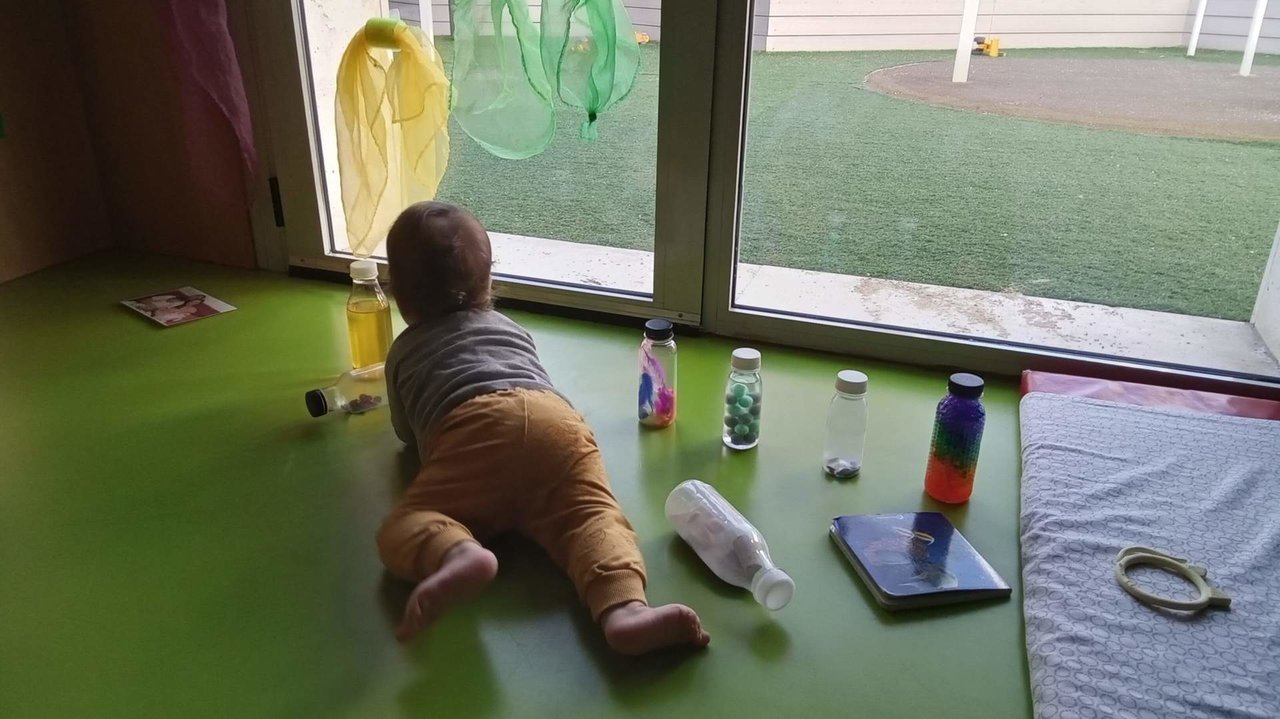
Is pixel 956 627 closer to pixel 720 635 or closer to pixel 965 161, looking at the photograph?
pixel 720 635

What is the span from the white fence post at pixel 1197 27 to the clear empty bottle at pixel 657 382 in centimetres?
116

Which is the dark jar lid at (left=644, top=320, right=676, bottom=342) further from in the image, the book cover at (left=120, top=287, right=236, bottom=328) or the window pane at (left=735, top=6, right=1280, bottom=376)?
the book cover at (left=120, top=287, right=236, bottom=328)

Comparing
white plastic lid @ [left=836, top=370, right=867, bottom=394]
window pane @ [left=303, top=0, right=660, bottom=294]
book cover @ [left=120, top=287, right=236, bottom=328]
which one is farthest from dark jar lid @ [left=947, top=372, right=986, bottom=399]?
book cover @ [left=120, top=287, right=236, bottom=328]

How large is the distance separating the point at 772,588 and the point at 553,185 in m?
1.34

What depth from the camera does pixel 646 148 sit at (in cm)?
195

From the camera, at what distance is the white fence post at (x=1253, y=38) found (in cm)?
162

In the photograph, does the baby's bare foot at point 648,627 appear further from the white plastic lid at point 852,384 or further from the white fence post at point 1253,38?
the white fence post at point 1253,38

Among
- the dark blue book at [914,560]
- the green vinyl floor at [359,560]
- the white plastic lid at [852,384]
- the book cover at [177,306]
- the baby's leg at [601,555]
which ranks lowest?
the green vinyl floor at [359,560]

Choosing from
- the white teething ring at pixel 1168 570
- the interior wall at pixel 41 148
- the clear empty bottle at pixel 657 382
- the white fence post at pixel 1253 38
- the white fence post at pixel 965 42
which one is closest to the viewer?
the white teething ring at pixel 1168 570

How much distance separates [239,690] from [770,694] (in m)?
0.58

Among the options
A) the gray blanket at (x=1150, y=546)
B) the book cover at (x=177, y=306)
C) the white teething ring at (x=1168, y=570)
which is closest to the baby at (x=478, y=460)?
the gray blanket at (x=1150, y=546)

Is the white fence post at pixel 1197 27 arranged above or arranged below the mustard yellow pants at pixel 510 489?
above

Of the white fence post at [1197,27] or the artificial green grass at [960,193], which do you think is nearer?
the white fence post at [1197,27]

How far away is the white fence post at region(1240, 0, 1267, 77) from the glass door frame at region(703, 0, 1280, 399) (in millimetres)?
562
